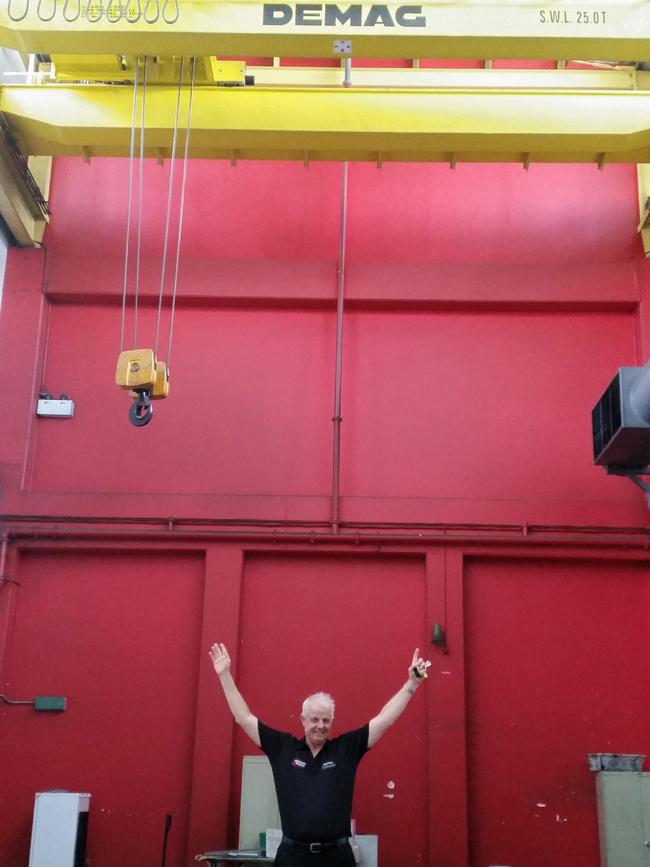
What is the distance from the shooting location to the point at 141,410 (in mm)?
5473

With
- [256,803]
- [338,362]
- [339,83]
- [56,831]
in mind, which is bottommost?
[56,831]

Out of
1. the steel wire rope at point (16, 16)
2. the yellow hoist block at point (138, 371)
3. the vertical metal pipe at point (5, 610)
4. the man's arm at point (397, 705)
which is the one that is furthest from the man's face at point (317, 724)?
the steel wire rope at point (16, 16)

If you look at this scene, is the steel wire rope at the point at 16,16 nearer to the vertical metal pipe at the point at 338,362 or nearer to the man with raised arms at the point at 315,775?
the vertical metal pipe at the point at 338,362

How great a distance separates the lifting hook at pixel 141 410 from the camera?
543cm

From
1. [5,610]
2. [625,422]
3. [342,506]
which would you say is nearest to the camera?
[625,422]

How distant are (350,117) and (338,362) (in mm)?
1671

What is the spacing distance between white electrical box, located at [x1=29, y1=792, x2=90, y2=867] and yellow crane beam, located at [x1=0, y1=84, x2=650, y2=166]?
405cm

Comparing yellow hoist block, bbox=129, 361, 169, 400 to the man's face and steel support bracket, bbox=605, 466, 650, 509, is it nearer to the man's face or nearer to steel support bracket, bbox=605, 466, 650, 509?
the man's face

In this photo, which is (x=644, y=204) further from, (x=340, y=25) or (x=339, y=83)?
(x=340, y=25)

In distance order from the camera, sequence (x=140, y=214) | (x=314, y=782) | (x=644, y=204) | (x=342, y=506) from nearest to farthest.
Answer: (x=314, y=782)
(x=342, y=506)
(x=140, y=214)
(x=644, y=204)

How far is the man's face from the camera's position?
406 centimetres

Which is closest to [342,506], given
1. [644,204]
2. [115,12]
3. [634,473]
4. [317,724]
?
[634,473]

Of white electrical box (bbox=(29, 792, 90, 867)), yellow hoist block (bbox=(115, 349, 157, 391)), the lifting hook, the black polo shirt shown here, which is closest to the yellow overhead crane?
yellow hoist block (bbox=(115, 349, 157, 391))

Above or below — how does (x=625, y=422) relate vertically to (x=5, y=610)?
above
